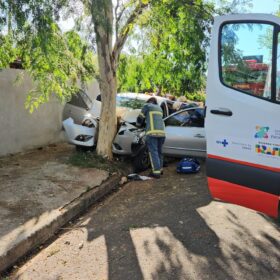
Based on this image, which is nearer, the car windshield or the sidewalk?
the sidewalk

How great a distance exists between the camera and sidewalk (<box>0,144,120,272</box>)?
4539 millimetres

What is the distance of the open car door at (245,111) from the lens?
3.69 metres

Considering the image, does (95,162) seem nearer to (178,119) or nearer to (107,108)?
(107,108)

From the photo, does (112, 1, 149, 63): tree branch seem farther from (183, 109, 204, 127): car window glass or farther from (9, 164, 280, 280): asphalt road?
(9, 164, 280, 280): asphalt road

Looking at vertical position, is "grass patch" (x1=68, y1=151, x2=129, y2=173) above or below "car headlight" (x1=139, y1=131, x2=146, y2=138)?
below

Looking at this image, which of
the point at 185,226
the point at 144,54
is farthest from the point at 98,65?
the point at 185,226

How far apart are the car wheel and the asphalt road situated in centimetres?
227

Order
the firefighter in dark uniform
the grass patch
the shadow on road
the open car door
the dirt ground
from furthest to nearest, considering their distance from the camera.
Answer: the grass patch, the firefighter in dark uniform, the dirt ground, the shadow on road, the open car door

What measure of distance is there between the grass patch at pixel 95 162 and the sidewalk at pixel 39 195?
0.59ft

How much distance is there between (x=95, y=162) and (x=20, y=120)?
2469mm

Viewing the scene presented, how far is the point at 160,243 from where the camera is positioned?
14.7 ft

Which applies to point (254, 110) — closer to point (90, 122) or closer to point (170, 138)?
point (170, 138)

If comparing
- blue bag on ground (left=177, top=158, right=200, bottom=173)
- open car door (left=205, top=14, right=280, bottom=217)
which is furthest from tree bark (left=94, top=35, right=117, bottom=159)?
open car door (left=205, top=14, right=280, bottom=217)

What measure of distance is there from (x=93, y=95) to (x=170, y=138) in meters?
5.11
